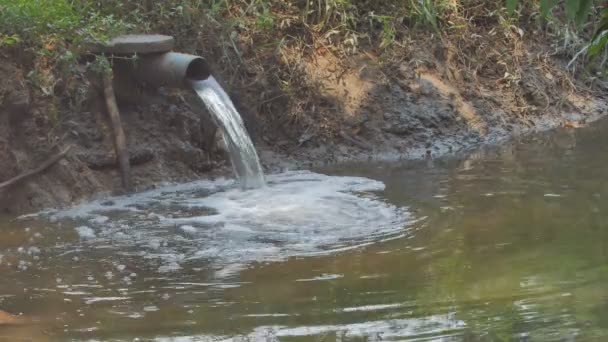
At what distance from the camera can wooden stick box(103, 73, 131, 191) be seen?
676 cm

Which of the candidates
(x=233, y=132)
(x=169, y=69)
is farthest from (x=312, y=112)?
(x=169, y=69)

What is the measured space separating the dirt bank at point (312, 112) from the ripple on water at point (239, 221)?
1.12 feet

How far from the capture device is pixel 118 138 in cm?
678

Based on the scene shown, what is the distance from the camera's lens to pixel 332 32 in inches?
338

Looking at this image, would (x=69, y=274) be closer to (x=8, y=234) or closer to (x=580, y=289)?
(x=8, y=234)

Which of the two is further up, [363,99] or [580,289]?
[363,99]

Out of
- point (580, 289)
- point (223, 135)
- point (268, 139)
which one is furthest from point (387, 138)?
point (580, 289)

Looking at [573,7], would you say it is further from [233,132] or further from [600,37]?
[233,132]

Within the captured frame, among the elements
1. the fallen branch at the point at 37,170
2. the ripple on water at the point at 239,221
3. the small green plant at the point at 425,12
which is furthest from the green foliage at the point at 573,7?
the small green plant at the point at 425,12

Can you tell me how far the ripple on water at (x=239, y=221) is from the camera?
5.02 meters

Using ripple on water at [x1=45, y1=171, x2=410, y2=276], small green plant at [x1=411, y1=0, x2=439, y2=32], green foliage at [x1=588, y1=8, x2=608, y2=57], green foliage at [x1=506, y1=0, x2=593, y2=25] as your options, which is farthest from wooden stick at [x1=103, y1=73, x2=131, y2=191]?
green foliage at [x1=506, y1=0, x2=593, y2=25]

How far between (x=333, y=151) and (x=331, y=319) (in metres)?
4.15

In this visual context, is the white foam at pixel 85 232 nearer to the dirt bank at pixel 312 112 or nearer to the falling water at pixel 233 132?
the dirt bank at pixel 312 112

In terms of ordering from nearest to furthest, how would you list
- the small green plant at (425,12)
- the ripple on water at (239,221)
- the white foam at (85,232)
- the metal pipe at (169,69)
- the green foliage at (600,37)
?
the green foliage at (600,37) < the ripple on water at (239,221) < the white foam at (85,232) < the metal pipe at (169,69) < the small green plant at (425,12)
